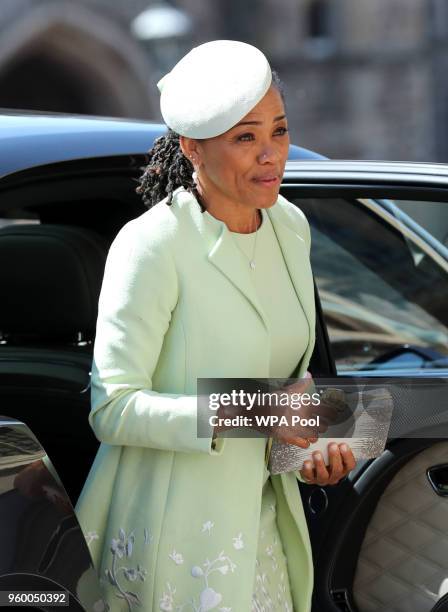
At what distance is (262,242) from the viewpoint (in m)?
2.29

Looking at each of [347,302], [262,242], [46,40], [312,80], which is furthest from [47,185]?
[312,80]

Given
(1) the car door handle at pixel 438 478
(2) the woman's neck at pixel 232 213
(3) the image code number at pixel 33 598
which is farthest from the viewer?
(1) the car door handle at pixel 438 478

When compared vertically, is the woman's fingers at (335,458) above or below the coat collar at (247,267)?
below

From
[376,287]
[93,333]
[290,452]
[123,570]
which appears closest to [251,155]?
[290,452]

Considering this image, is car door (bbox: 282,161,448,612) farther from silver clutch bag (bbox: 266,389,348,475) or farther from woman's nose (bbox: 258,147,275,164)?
woman's nose (bbox: 258,147,275,164)

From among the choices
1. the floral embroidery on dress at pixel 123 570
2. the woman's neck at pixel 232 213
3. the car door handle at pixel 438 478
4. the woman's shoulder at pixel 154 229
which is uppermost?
the woman's neck at pixel 232 213

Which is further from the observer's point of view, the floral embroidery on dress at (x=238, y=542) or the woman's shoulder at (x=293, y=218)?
the woman's shoulder at (x=293, y=218)

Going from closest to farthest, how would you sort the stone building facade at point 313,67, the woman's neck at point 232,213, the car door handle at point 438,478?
the woman's neck at point 232,213 → the car door handle at point 438,478 → the stone building facade at point 313,67

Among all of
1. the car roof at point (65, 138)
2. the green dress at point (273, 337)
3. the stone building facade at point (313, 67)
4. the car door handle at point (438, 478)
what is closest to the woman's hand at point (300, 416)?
the green dress at point (273, 337)

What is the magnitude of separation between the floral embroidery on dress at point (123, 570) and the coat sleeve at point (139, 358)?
18 centimetres

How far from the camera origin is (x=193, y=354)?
7.02 feet

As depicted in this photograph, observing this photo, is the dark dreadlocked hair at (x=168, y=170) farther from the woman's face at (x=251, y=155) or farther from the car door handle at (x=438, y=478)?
the car door handle at (x=438, y=478)

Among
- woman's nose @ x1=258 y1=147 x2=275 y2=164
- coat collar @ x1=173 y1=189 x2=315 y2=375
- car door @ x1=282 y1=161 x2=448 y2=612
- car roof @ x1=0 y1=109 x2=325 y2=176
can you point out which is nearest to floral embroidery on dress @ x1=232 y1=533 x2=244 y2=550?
coat collar @ x1=173 y1=189 x2=315 y2=375

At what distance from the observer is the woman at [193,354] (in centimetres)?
210
